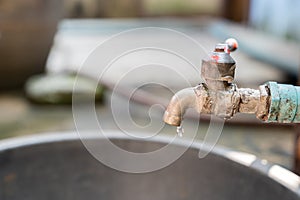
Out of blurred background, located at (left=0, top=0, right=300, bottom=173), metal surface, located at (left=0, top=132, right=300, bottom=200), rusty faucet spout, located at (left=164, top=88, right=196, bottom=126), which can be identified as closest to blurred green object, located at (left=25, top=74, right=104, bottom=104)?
blurred background, located at (left=0, top=0, right=300, bottom=173)

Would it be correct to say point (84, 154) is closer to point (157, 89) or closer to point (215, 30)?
point (157, 89)

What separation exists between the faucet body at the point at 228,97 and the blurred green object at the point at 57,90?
7.62ft

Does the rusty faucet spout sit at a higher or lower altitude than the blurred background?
higher

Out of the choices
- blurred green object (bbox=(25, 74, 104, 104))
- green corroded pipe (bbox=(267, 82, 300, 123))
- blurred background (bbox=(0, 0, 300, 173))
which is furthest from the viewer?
blurred green object (bbox=(25, 74, 104, 104))

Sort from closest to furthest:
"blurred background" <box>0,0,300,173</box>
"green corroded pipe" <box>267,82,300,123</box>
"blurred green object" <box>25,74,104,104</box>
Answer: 1. "green corroded pipe" <box>267,82,300,123</box>
2. "blurred background" <box>0,0,300,173</box>
3. "blurred green object" <box>25,74,104,104</box>

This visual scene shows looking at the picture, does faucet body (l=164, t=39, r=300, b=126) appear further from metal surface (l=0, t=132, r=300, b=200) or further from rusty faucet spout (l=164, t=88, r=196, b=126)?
metal surface (l=0, t=132, r=300, b=200)

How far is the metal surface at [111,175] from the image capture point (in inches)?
45.0

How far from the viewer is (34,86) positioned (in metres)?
3.40

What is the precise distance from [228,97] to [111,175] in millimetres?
469

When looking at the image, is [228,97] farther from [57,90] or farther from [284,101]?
[57,90]

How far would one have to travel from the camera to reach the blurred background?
2.77m

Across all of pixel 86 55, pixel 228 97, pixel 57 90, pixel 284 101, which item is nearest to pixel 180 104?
pixel 228 97

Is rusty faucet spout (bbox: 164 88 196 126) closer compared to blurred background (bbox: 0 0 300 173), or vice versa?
rusty faucet spout (bbox: 164 88 196 126)

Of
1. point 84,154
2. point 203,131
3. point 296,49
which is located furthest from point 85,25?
point 84,154
